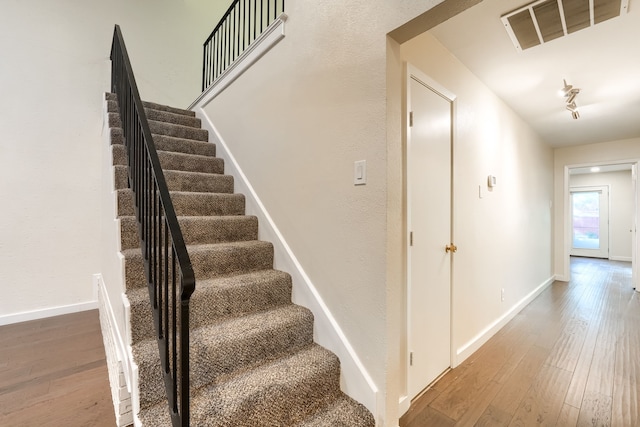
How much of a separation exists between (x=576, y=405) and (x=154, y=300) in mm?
2491

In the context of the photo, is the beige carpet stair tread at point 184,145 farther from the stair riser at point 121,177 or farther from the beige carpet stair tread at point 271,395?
the beige carpet stair tread at point 271,395

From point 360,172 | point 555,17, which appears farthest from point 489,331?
point 555,17

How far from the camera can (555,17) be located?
Result: 67.7 inches

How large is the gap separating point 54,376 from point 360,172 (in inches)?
100

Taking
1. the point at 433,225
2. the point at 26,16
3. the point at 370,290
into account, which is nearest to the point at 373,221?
the point at 370,290

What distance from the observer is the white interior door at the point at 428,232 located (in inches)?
69.5

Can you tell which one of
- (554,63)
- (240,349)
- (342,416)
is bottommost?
(342,416)

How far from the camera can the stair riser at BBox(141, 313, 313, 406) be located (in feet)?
4.42

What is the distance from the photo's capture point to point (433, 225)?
1.95 metres

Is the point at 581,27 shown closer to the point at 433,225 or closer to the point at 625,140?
the point at 433,225

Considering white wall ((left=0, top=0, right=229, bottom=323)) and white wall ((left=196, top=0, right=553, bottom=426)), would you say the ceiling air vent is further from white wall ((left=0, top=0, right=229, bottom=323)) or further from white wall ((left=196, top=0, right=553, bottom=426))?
white wall ((left=0, top=0, right=229, bottom=323))

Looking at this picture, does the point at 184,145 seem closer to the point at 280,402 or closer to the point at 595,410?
the point at 280,402

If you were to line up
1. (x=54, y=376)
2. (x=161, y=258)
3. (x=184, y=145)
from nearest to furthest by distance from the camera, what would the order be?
1. (x=161, y=258)
2. (x=54, y=376)
3. (x=184, y=145)

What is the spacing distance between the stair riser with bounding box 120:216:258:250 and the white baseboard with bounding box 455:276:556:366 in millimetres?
1885
